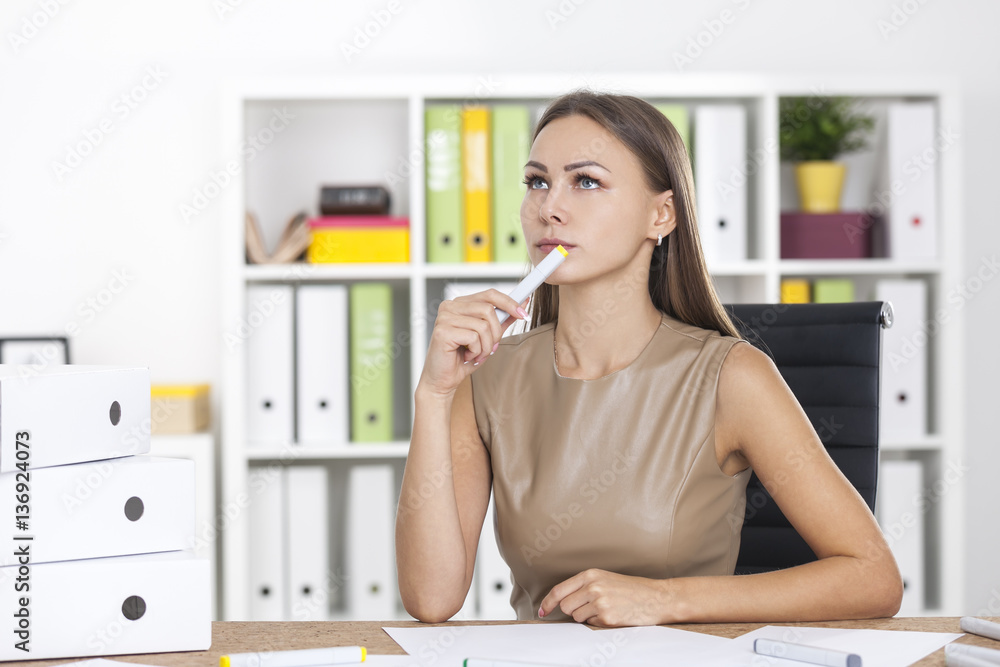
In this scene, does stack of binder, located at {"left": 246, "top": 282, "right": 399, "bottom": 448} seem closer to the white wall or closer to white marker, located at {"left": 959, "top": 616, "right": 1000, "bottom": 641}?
the white wall

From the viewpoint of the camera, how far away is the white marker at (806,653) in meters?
Result: 0.78

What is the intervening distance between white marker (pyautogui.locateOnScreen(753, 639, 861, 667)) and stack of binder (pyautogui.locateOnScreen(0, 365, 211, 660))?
53 cm

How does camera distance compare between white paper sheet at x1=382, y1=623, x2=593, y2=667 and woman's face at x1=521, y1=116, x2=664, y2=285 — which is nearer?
white paper sheet at x1=382, y1=623, x2=593, y2=667

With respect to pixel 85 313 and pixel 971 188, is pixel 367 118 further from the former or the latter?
pixel 971 188

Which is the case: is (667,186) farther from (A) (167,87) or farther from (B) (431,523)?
(A) (167,87)

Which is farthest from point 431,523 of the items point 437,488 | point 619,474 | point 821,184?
point 821,184

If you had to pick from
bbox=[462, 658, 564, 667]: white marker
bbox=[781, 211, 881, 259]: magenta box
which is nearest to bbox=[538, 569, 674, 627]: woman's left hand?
bbox=[462, 658, 564, 667]: white marker

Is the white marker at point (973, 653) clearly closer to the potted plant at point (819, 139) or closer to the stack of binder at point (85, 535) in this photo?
the stack of binder at point (85, 535)

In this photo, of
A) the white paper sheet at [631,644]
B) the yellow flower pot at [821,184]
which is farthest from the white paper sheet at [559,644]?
the yellow flower pot at [821,184]

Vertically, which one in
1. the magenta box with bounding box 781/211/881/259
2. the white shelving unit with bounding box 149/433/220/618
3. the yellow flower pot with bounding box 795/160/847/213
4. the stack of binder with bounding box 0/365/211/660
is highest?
the yellow flower pot with bounding box 795/160/847/213

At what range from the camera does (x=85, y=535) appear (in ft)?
2.71

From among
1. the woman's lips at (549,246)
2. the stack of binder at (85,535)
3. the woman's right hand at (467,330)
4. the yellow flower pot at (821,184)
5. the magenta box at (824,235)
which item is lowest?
the stack of binder at (85,535)

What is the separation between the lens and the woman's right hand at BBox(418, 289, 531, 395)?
107 centimetres

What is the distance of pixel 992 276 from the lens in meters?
2.67
